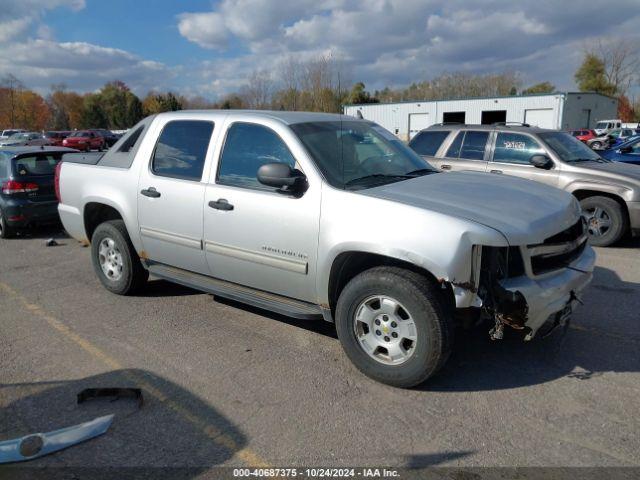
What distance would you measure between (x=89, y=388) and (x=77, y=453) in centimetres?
70

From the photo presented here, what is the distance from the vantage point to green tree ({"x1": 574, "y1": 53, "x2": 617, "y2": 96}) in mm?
69375

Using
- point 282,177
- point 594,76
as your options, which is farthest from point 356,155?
point 594,76

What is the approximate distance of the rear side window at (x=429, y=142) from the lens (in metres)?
8.90

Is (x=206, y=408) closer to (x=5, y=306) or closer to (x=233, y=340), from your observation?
(x=233, y=340)

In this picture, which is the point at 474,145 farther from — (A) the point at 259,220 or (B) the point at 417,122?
(B) the point at 417,122

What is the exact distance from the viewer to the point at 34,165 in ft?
29.9

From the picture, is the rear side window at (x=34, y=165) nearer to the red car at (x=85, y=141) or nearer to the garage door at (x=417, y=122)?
the red car at (x=85, y=141)

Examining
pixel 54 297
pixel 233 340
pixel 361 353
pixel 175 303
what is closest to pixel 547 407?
pixel 361 353

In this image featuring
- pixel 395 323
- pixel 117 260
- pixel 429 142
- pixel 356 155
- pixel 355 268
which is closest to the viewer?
pixel 395 323

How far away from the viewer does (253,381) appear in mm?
3740

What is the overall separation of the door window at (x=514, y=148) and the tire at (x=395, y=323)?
5554 mm

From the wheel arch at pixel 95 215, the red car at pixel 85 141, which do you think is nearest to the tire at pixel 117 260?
the wheel arch at pixel 95 215

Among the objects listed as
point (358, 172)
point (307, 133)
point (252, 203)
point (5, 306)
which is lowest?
point (5, 306)

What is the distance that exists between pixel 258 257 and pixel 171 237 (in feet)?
3.60
